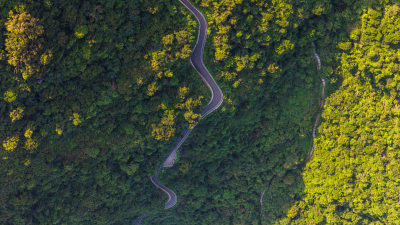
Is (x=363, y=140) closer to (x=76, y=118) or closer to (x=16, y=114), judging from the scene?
(x=76, y=118)

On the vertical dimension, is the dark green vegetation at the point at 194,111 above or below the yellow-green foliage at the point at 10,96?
below

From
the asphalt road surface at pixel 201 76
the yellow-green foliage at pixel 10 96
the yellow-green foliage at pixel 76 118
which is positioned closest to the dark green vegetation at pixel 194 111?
the yellow-green foliage at pixel 10 96

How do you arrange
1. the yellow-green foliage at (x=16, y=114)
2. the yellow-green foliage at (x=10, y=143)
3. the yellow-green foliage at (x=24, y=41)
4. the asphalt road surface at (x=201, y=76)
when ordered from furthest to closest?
1. the asphalt road surface at (x=201, y=76)
2. the yellow-green foliage at (x=10, y=143)
3. the yellow-green foliage at (x=16, y=114)
4. the yellow-green foliage at (x=24, y=41)

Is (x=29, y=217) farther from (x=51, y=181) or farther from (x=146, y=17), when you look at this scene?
(x=146, y=17)

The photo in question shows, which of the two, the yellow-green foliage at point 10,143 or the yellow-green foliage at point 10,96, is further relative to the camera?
the yellow-green foliage at point 10,143

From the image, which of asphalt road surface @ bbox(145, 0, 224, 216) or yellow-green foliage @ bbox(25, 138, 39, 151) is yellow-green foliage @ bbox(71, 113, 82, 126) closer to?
yellow-green foliage @ bbox(25, 138, 39, 151)

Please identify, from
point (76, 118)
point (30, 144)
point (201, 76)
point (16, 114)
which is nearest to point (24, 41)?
point (16, 114)

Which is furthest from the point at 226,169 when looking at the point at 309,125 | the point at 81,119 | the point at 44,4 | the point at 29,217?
the point at 44,4

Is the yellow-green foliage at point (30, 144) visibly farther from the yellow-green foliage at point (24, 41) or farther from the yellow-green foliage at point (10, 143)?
the yellow-green foliage at point (24, 41)
